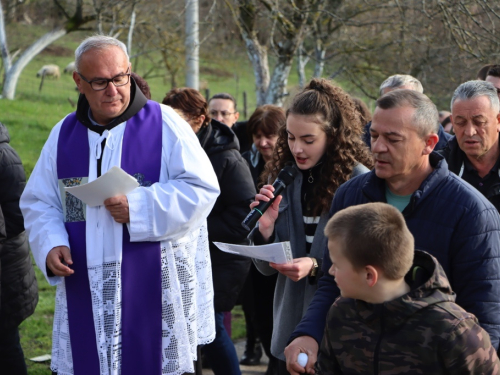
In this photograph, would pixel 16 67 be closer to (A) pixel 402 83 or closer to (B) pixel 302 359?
(A) pixel 402 83

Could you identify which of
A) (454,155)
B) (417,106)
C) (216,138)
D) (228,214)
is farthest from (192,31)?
(417,106)

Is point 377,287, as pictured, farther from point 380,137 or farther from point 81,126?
point 81,126

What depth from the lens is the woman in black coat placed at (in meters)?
4.69

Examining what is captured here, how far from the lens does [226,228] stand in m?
4.77

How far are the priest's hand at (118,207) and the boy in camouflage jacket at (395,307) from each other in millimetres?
1266

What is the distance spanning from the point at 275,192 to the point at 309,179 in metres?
0.28

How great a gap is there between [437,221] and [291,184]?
997mm

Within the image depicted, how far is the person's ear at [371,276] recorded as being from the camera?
2.36 metres

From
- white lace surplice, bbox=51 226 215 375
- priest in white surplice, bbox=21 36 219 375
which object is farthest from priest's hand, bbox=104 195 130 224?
white lace surplice, bbox=51 226 215 375

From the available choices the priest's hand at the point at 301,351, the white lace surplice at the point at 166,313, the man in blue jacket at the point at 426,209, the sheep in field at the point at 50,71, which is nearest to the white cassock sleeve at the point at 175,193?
the white lace surplice at the point at 166,313

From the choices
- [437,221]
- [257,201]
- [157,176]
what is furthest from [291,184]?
[437,221]

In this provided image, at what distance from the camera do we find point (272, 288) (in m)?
4.75

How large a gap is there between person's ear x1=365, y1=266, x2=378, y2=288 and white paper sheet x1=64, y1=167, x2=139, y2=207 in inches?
51.0

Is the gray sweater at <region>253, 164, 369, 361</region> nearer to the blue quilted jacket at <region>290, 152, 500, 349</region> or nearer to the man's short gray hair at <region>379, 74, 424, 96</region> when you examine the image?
the blue quilted jacket at <region>290, 152, 500, 349</region>
